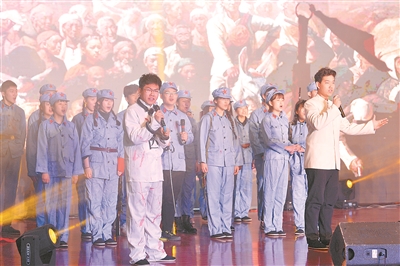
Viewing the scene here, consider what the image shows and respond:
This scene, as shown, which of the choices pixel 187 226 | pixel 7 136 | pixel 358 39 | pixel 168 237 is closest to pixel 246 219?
pixel 187 226

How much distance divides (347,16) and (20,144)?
5.58 metres

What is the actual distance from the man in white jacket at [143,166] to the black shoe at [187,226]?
2.14 metres

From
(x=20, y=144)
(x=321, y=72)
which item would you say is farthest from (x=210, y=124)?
(x=20, y=144)

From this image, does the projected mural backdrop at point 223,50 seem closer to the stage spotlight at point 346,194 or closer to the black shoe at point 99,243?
the stage spotlight at point 346,194

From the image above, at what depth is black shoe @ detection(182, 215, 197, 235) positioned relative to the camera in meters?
7.86

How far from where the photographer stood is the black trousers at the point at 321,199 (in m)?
6.00

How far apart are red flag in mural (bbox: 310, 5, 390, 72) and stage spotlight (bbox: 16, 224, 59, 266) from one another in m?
7.10

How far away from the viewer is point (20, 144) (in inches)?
334

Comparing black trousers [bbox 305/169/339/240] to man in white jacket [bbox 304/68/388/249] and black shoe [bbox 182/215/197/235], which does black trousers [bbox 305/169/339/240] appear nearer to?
man in white jacket [bbox 304/68/388/249]

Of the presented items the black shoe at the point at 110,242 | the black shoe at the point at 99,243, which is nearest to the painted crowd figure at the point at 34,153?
the black shoe at the point at 99,243

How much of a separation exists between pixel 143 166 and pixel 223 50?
16.4 ft

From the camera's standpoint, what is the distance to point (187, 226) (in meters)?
7.95

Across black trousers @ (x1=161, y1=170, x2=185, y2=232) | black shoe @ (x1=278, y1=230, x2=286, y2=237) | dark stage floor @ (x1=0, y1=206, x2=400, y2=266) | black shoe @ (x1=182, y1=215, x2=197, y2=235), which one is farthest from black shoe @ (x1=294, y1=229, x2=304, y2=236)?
black trousers @ (x1=161, y1=170, x2=185, y2=232)

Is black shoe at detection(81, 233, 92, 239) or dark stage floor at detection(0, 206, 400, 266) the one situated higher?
black shoe at detection(81, 233, 92, 239)
